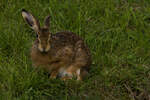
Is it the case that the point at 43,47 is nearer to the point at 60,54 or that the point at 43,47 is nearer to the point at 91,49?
the point at 60,54

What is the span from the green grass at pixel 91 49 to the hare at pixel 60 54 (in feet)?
0.48

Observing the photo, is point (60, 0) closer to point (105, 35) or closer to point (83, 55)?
point (105, 35)

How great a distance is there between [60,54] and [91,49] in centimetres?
74

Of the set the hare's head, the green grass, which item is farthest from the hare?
the green grass

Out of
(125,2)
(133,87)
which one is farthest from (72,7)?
(133,87)

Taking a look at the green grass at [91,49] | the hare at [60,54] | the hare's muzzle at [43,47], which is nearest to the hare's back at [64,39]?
the hare at [60,54]

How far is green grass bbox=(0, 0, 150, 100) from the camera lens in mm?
5055

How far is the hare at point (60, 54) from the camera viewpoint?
5156 mm

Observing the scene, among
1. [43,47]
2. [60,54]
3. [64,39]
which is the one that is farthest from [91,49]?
[43,47]

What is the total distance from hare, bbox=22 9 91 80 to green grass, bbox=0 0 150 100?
146 mm

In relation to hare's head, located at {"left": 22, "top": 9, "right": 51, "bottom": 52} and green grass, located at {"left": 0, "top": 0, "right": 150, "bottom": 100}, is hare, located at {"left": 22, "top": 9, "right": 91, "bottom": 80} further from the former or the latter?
green grass, located at {"left": 0, "top": 0, "right": 150, "bottom": 100}

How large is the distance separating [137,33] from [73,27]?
3.35ft

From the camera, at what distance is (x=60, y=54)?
17.6ft

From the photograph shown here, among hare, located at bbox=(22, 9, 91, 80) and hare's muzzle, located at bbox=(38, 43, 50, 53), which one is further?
hare, located at bbox=(22, 9, 91, 80)
